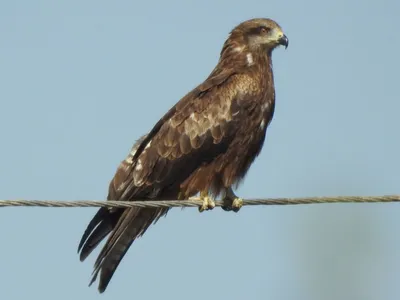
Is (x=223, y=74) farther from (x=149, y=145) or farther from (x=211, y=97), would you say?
(x=149, y=145)

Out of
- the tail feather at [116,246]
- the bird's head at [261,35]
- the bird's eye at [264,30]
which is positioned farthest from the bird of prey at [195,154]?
the bird's eye at [264,30]

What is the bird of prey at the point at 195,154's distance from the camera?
34.2 feet

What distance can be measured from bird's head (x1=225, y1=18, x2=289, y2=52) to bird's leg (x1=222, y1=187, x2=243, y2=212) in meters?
1.83

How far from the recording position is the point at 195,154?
35.5ft

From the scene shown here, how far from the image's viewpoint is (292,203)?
849 centimetres

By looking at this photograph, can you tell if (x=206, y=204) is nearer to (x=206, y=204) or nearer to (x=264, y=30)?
(x=206, y=204)

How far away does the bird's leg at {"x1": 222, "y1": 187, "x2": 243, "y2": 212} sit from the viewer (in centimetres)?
1049

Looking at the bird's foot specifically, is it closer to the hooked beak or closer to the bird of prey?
the bird of prey

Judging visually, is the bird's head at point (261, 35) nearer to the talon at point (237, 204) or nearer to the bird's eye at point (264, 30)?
the bird's eye at point (264, 30)

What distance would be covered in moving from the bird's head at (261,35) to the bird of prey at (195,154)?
19.3 inches

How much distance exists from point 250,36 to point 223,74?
28.7 inches

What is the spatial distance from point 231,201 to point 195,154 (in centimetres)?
65

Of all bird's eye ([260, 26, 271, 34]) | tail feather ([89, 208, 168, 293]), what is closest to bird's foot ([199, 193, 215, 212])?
tail feather ([89, 208, 168, 293])

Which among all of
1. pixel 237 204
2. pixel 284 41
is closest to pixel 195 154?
pixel 237 204
